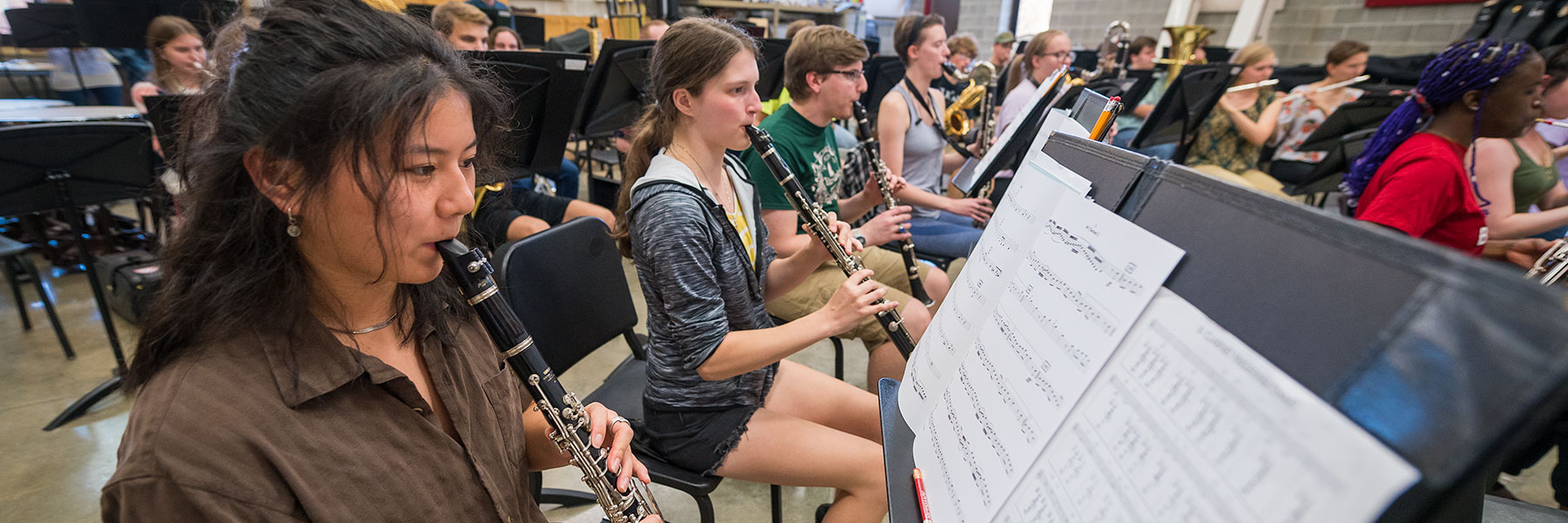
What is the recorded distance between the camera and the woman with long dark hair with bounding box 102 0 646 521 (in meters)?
0.74

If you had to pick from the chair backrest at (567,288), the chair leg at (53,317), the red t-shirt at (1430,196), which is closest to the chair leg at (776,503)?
the chair backrest at (567,288)

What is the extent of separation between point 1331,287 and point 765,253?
1.37 meters

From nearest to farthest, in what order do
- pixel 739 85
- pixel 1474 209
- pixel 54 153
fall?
pixel 739 85 → pixel 1474 209 → pixel 54 153

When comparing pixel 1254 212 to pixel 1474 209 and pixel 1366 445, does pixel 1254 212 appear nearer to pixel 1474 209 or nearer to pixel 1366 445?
pixel 1366 445

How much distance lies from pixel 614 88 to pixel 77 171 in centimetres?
193

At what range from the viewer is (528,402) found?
1247 mm

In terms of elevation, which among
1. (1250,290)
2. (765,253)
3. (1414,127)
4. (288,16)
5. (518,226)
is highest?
(288,16)

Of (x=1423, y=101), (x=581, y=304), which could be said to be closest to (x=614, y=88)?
(x=581, y=304)

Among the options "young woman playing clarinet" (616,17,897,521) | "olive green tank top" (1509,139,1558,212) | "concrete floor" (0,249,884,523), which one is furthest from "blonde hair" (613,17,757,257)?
"olive green tank top" (1509,139,1558,212)

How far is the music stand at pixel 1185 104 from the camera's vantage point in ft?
11.9

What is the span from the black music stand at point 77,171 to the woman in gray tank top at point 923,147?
2.73 meters

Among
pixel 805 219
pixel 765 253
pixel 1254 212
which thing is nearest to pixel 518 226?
pixel 765 253

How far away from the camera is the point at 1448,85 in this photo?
6.25 feet

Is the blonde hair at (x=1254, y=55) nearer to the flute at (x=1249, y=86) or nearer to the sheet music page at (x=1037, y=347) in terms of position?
the flute at (x=1249, y=86)
